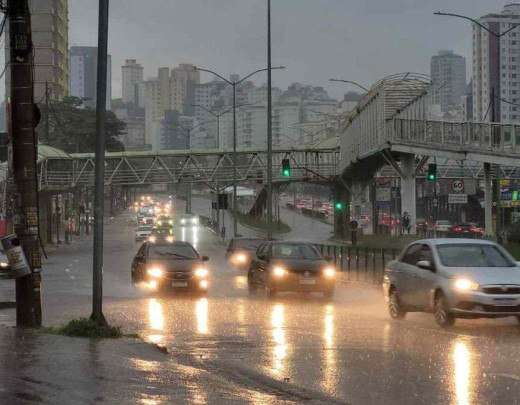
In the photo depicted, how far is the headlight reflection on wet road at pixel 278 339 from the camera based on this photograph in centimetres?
1261

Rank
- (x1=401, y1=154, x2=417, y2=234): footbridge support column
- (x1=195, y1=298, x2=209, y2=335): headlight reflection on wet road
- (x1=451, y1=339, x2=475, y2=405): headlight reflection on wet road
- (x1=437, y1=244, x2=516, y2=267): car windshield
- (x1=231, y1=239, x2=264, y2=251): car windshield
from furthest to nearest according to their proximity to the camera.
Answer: (x1=401, y1=154, x2=417, y2=234): footbridge support column
(x1=231, y1=239, x2=264, y2=251): car windshield
(x1=437, y1=244, x2=516, y2=267): car windshield
(x1=195, y1=298, x2=209, y2=335): headlight reflection on wet road
(x1=451, y1=339, x2=475, y2=405): headlight reflection on wet road

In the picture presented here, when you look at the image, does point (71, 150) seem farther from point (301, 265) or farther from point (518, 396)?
point (518, 396)

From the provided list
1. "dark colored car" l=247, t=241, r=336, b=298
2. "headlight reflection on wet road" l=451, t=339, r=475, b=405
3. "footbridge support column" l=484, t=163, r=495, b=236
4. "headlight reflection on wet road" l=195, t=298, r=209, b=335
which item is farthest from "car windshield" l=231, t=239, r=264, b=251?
"headlight reflection on wet road" l=451, t=339, r=475, b=405

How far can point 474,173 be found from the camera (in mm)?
101562

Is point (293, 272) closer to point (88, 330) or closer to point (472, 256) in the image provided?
point (472, 256)

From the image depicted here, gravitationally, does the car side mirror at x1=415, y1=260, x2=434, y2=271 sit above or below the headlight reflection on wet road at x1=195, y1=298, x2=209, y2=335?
above

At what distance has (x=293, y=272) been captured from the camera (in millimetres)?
25859

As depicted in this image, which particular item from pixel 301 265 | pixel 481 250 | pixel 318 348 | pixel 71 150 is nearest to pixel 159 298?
pixel 301 265

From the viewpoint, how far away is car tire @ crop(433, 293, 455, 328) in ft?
57.2

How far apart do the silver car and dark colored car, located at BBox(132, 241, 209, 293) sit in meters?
7.82

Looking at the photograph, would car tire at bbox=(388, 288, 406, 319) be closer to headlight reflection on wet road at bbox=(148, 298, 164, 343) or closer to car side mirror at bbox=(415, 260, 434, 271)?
car side mirror at bbox=(415, 260, 434, 271)

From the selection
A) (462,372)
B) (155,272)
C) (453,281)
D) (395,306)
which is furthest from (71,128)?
(462,372)

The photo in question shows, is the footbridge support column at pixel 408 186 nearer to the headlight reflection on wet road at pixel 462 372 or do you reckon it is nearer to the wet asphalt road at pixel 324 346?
the wet asphalt road at pixel 324 346

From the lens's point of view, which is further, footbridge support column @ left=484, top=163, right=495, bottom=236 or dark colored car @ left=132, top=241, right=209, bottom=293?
footbridge support column @ left=484, top=163, right=495, bottom=236
